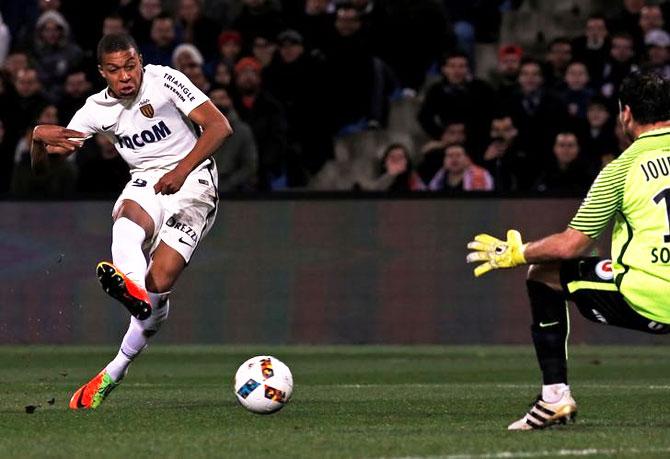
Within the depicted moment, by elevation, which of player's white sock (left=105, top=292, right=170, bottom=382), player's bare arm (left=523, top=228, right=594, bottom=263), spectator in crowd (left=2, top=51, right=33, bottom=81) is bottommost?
spectator in crowd (left=2, top=51, right=33, bottom=81)

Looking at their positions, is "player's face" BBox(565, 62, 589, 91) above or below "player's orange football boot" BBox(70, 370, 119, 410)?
below

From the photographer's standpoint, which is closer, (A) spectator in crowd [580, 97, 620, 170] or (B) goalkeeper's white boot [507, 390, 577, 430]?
(B) goalkeeper's white boot [507, 390, 577, 430]

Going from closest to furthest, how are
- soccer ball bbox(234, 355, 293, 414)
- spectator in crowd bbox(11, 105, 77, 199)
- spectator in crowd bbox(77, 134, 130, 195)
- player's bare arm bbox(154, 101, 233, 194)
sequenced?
soccer ball bbox(234, 355, 293, 414) < player's bare arm bbox(154, 101, 233, 194) < spectator in crowd bbox(11, 105, 77, 199) < spectator in crowd bbox(77, 134, 130, 195)

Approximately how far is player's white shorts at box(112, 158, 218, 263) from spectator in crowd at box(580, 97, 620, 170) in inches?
285

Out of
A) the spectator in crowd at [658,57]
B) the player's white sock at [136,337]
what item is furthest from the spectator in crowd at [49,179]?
the player's white sock at [136,337]

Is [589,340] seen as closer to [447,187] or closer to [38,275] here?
[447,187]

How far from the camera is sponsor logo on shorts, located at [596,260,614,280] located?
26.1 feet

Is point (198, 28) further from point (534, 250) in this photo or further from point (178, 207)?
point (534, 250)


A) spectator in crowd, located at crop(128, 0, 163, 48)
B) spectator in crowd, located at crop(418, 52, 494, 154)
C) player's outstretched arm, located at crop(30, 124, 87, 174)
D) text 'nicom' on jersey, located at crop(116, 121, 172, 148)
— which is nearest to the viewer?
player's outstretched arm, located at crop(30, 124, 87, 174)

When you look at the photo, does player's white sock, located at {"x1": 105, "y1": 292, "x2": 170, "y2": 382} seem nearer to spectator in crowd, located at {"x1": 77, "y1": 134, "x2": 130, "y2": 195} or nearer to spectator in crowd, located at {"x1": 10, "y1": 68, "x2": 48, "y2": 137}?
spectator in crowd, located at {"x1": 77, "y1": 134, "x2": 130, "y2": 195}

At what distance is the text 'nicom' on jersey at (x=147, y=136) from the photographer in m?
10.6

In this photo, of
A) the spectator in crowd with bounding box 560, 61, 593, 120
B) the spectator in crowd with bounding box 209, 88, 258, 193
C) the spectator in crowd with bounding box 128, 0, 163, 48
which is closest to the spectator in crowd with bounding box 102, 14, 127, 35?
the spectator in crowd with bounding box 128, 0, 163, 48

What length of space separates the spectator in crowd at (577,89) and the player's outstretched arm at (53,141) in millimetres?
8377

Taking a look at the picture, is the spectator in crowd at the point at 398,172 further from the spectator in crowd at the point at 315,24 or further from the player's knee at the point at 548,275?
the player's knee at the point at 548,275
